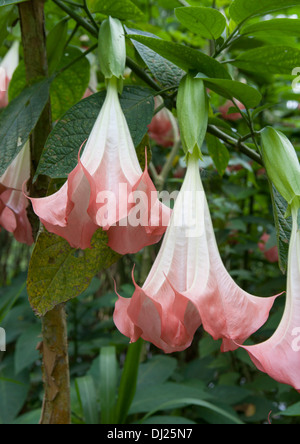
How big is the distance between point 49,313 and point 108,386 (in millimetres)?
565

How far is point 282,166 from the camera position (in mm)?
344

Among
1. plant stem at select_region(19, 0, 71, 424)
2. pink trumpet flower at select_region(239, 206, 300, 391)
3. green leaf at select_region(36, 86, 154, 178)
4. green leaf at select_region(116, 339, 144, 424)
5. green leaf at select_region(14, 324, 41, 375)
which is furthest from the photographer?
green leaf at select_region(14, 324, 41, 375)

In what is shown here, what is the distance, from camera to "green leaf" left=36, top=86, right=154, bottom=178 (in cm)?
36

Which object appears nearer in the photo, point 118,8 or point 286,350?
point 286,350

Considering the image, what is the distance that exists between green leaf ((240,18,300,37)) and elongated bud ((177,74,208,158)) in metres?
0.10

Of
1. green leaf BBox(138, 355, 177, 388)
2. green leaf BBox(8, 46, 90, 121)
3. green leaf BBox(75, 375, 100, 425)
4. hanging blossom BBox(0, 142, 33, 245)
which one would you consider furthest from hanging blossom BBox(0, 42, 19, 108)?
green leaf BBox(138, 355, 177, 388)

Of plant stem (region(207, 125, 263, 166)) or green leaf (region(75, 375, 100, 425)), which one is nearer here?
plant stem (region(207, 125, 263, 166))

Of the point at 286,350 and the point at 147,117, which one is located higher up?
the point at 147,117

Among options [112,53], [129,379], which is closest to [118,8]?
[112,53]

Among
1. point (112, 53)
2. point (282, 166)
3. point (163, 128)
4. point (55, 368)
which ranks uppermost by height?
point (163, 128)

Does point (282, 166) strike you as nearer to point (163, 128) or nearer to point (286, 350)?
point (286, 350)

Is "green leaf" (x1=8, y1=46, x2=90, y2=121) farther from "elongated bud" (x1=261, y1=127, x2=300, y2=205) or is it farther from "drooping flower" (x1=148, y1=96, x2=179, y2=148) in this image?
"drooping flower" (x1=148, y1=96, x2=179, y2=148)

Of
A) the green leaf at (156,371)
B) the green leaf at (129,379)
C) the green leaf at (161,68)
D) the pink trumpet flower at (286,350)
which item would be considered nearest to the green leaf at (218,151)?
the green leaf at (161,68)

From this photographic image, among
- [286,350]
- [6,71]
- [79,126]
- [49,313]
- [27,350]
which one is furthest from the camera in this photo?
[27,350]
